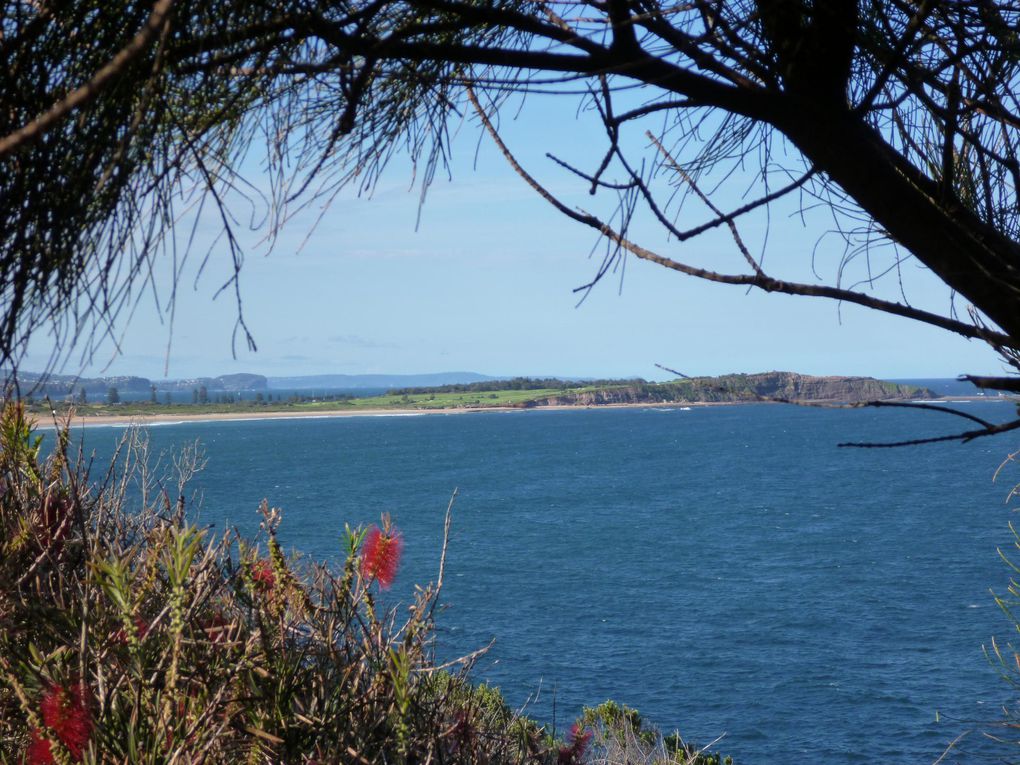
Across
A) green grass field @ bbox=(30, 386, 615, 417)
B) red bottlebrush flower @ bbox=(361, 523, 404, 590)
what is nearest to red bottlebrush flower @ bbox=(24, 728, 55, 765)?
red bottlebrush flower @ bbox=(361, 523, 404, 590)

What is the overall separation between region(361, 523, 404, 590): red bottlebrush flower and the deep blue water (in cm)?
38

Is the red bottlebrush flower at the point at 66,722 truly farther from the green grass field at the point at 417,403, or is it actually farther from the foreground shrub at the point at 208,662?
the green grass field at the point at 417,403

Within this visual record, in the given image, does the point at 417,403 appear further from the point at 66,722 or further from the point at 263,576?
the point at 66,722

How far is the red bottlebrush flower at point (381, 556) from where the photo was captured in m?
2.63

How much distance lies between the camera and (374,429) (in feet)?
417

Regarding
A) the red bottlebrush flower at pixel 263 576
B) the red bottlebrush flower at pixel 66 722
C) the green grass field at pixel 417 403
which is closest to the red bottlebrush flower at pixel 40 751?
the red bottlebrush flower at pixel 66 722

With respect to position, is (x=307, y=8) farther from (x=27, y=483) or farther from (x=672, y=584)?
(x=672, y=584)

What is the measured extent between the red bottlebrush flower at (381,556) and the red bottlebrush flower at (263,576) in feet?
0.79

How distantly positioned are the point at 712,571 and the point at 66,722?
42.1 metres

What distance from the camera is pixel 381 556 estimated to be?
8.77 ft

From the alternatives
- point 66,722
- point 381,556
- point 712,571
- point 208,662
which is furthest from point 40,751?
point 712,571

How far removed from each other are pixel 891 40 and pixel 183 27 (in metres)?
1.40

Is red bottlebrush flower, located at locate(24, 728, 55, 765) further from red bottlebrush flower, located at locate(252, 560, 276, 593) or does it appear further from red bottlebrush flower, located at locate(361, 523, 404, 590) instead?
red bottlebrush flower, located at locate(361, 523, 404, 590)

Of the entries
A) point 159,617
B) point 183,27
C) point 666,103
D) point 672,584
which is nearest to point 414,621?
point 159,617
